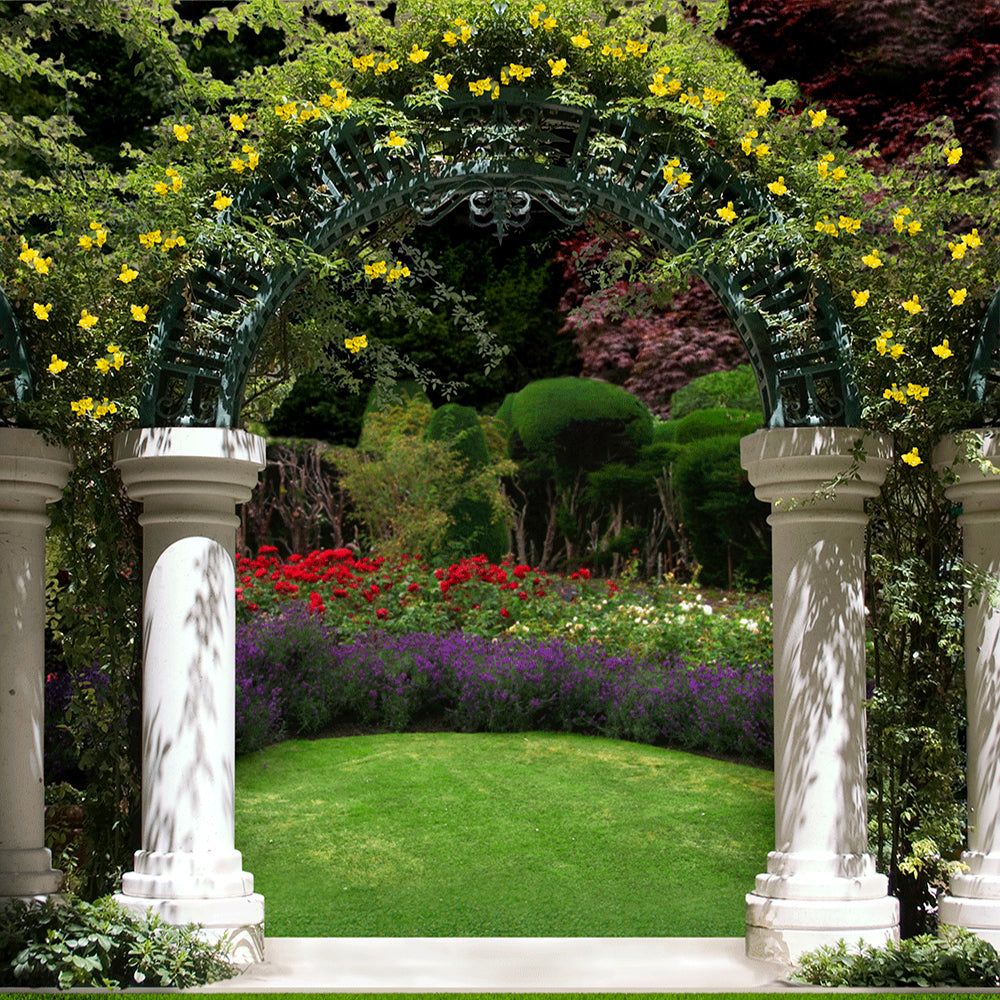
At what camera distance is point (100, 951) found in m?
4.55

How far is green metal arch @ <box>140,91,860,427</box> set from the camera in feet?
16.1

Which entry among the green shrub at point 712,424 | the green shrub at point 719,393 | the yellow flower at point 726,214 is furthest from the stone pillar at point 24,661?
the green shrub at point 719,393

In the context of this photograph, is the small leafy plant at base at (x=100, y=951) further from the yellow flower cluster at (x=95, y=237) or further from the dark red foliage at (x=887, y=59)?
the dark red foliage at (x=887, y=59)

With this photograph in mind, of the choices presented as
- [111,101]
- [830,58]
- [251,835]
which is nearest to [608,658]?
[251,835]

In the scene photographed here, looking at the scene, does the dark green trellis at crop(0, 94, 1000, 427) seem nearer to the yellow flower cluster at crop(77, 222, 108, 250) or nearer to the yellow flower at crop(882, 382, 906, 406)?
the yellow flower at crop(882, 382, 906, 406)

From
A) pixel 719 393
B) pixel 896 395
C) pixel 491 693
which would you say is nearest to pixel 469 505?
pixel 719 393

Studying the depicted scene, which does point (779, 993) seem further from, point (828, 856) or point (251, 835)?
point (251, 835)

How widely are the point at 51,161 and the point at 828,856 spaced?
17.3 feet

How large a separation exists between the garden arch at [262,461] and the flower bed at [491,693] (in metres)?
3.50

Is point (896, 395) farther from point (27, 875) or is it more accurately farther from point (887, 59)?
point (887, 59)

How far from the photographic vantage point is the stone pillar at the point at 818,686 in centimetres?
481

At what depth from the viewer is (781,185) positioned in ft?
15.9

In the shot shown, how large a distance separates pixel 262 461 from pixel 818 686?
2472 mm

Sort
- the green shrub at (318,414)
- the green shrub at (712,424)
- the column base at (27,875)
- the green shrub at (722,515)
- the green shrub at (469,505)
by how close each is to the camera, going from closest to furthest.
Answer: the column base at (27,875), the green shrub at (722,515), the green shrub at (469,505), the green shrub at (712,424), the green shrub at (318,414)
